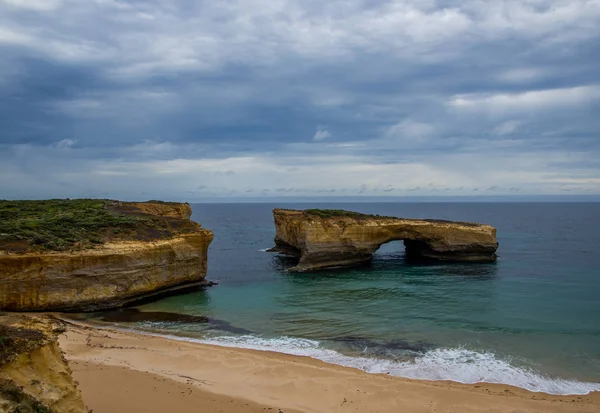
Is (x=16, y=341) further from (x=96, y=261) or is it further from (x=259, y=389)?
(x=96, y=261)

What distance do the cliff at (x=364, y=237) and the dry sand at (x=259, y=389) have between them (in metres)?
22.1

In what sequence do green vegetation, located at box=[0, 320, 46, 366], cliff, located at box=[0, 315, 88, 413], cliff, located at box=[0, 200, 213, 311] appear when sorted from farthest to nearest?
cliff, located at box=[0, 200, 213, 311] → green vegetation, located at box=[0, 320, 46, 366] → cliff, located at box=[0, 315, 88, 413]

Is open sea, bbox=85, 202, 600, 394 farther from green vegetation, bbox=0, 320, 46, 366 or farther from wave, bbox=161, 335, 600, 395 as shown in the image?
green vegetation, bbox=0, 320, 46, 366

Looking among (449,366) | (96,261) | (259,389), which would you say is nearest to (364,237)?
(96,261)

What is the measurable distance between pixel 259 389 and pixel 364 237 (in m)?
27.4

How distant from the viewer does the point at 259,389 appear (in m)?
13.2

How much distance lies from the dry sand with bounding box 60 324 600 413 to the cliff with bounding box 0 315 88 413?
9.45 feet

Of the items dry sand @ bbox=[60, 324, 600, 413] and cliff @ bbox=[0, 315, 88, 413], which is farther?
dry sand @ bbox=[60, 324, 600, 413]

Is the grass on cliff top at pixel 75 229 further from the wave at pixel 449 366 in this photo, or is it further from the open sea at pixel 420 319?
the wave at pixel 449 366

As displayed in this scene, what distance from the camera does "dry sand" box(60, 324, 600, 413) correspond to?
11758 millimetres

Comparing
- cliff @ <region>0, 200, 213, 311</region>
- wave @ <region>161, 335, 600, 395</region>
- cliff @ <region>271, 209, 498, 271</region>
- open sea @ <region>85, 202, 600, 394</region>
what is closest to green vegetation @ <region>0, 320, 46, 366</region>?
wave @ <region>161, 335, 600, 395</region>

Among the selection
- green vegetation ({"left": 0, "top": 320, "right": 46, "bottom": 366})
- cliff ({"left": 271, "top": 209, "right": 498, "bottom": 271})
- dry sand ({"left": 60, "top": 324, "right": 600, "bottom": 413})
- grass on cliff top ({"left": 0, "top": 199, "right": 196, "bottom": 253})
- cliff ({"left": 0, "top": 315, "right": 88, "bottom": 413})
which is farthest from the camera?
cliff ({"left": 271, "top": 209, "right": 498, "bottom": 271})

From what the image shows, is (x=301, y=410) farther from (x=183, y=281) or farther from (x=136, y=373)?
(x=183, y=281)

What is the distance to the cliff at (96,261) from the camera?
21672 mm
